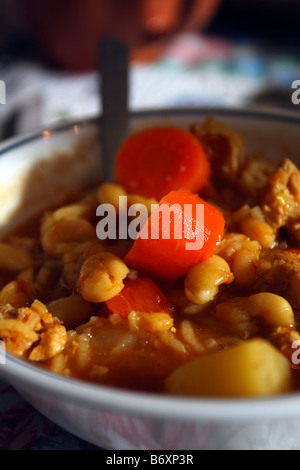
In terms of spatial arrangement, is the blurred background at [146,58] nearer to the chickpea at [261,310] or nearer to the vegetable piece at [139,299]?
the vegetable piece at [139,299]

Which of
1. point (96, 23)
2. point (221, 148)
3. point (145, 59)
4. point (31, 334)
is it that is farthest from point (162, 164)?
point (145, 59)

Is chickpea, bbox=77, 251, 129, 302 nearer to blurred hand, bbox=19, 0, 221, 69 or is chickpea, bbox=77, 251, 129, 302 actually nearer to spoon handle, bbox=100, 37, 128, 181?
spoon handle, bbox=100, 37, 128, 181

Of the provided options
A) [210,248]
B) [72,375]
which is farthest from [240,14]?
[72,375]

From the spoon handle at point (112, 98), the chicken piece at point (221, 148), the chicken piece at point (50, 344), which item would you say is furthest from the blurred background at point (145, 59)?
the chicken piece at point (50, 344)

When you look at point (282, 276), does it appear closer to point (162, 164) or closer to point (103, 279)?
point (103, 279)

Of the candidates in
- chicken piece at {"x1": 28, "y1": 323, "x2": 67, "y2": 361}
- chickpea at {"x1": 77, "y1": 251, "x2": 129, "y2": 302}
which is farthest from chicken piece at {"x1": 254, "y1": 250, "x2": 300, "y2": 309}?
chicken piece at {"x1": 28, "y1": 323, "x2": 67, "y2": 361}

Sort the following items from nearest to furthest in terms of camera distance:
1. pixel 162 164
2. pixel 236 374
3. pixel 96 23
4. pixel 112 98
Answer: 1. pixel 236 374
2. pixel 162 164
3. pixel 112 98
4. pixel 96 23
